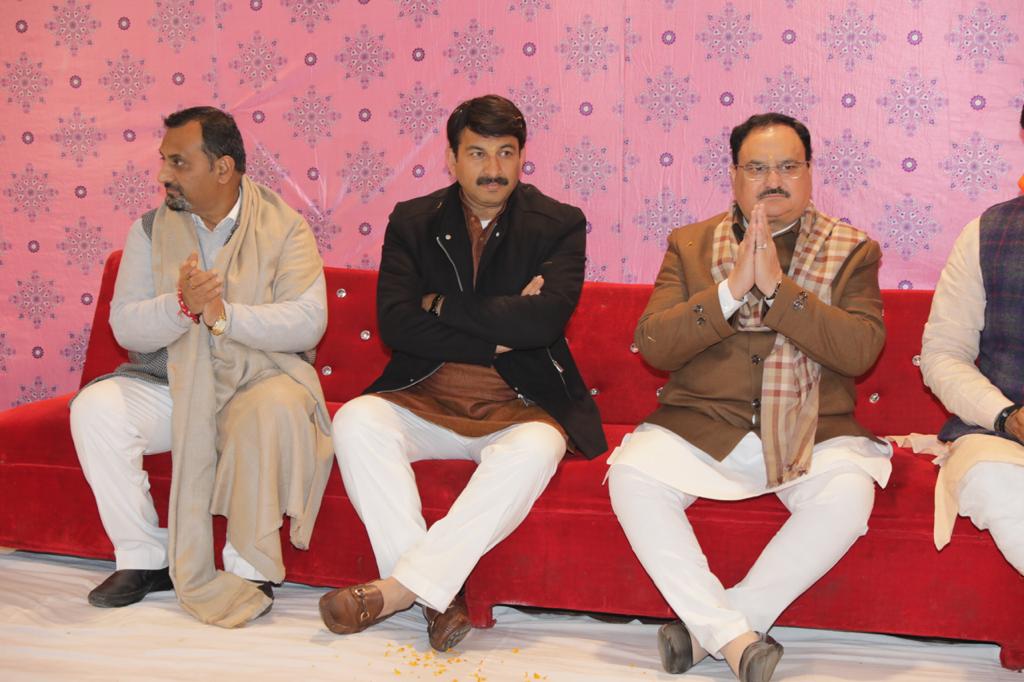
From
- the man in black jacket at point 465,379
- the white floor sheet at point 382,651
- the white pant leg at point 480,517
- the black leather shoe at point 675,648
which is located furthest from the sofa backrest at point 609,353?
the black leather shoe at point 675,648

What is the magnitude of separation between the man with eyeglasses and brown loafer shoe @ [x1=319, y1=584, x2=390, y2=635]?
0.67 m

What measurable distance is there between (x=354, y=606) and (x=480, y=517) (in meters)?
0.39

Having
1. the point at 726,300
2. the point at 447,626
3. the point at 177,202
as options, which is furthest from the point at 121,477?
the point at 726,300

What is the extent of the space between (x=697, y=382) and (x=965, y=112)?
1459 mm

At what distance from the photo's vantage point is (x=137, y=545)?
3.02 m

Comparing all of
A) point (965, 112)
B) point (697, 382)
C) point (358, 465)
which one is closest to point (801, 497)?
point (697, 382)

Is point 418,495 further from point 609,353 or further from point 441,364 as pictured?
point 609,353

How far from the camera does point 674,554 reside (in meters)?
2.56

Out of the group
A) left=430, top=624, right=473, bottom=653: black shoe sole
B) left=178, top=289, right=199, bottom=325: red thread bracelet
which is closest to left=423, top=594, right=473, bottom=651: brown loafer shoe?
left=430, top=624, right=473, bottom=653: black shoe sole

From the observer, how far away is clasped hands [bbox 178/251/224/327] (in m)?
2.96

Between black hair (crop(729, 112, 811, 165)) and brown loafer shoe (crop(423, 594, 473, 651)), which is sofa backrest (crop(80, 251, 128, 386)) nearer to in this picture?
brown loafer shoe (crop(423, 594, 473, 651))

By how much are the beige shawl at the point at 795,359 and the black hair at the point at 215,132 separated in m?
1.52

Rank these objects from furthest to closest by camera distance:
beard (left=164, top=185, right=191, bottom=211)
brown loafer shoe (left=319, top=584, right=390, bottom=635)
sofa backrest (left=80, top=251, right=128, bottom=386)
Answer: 1. sofa backrest (left=80, top=251, right=128, bottom=386)
2. beard (left=164, top=185, right=191, bottom=211)
3. brown loafer shoe (left=319, top=584, right=390, bottom=635)

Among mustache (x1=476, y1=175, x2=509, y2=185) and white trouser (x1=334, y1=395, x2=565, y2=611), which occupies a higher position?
mustache (x1=476, y1=175, x2=509, y2=185)
